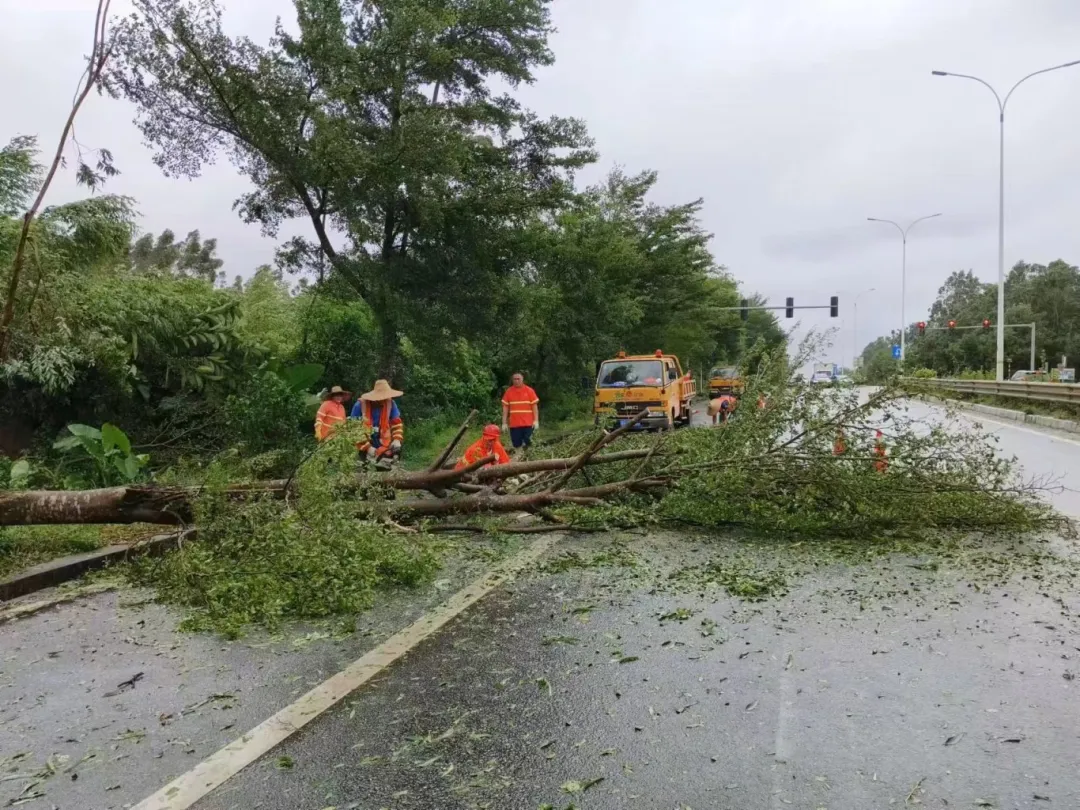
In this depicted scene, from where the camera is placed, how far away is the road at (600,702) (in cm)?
282

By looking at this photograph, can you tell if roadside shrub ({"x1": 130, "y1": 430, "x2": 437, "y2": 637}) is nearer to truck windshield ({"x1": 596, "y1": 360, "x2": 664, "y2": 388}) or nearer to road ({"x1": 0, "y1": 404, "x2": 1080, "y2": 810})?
road ({"x1": 0, "y1": 404, "x2": 1080, "y2": 810})

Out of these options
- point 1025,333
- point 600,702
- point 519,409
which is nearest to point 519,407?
point 519,409

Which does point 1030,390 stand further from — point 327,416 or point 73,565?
point 73,565

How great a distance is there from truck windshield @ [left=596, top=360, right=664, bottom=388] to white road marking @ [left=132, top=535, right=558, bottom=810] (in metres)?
14.1

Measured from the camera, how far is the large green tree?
12016 mm

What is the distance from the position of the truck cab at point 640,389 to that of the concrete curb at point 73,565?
1255 cm

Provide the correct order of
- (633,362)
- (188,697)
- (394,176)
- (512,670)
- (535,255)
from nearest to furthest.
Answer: (188,697)
(512,670)
(394,176)
(535,255)
(633,362)

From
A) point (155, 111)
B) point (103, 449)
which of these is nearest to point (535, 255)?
point (155, 111)

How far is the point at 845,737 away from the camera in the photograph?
10.4 ft

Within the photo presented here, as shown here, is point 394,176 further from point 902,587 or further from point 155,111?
point 902,587

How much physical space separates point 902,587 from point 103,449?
25.6 ft

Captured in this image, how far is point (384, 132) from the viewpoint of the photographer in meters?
12.7

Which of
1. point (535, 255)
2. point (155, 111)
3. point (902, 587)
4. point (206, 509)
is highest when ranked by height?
point (155, 111)

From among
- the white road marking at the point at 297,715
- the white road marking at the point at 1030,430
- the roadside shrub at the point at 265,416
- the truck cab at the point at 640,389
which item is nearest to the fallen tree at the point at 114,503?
the white road marking at the point at 297,715
